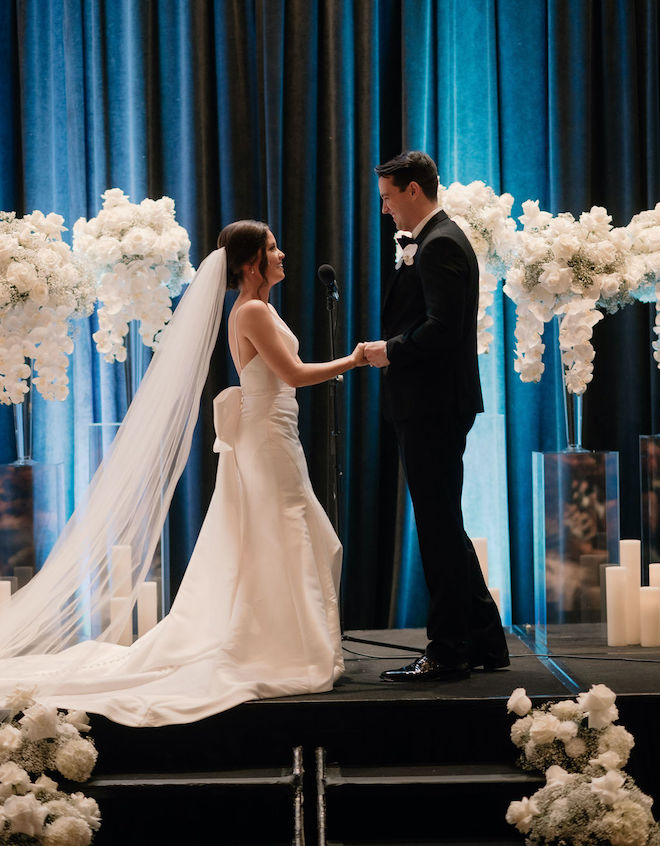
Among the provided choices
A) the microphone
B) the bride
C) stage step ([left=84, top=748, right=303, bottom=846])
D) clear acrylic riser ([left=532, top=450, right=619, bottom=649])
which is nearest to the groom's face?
the microphone

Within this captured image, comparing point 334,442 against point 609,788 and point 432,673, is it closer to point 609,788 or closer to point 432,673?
point 432,673

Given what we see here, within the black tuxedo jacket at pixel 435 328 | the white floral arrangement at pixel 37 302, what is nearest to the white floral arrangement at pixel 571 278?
the black tuxedo jacket at pixel 435 328

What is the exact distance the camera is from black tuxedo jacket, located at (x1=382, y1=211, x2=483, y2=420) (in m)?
3.65

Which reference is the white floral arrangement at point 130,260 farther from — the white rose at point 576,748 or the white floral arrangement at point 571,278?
the white rose at point 576,748

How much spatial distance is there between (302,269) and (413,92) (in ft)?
3.43

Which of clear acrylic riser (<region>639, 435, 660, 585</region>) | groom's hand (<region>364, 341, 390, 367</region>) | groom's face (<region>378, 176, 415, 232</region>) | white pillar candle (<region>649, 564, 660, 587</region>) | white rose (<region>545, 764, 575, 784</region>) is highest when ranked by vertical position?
groom's face (<region>378, 176, 415, 232</region>)

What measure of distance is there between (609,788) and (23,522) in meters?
2.59

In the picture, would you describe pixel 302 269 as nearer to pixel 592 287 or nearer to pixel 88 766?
pixel 592 287

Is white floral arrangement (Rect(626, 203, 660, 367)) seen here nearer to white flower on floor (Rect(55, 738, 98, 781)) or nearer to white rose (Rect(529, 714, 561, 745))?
white rose (Rect(529, 714, 561, 745))

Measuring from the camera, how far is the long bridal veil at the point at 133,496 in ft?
12.5

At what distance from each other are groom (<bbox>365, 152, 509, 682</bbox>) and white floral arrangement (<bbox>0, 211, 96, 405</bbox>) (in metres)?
1.41

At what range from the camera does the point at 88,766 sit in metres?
3.21

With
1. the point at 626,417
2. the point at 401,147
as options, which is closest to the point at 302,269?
the point at 401,147

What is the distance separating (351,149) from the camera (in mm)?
5332
